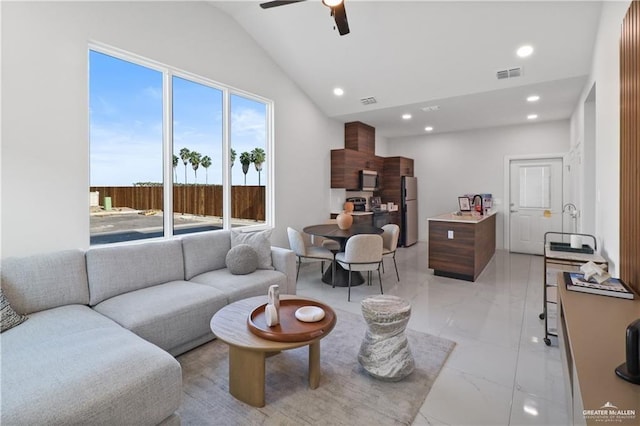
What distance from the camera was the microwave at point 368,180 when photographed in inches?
253

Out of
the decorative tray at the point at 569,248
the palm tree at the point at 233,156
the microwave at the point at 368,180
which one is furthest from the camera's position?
the microwave at the point at 368,180

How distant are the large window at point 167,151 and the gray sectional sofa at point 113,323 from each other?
0.69m

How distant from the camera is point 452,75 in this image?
4.29 meters

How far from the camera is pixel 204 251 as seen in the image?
335 cm

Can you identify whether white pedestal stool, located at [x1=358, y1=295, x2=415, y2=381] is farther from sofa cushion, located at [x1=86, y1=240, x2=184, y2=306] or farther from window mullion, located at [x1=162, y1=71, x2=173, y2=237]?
window mullion, located at [x1=162, y1=71, x2=173, y2=237]

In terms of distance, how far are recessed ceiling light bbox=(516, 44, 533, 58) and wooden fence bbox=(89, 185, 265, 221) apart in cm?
380

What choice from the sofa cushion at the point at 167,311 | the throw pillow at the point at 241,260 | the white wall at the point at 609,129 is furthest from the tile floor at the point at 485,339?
the sofa cushion at the point at 167,311

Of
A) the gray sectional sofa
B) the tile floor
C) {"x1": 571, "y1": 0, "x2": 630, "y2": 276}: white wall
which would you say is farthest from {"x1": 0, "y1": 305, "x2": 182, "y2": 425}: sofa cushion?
{"x1": 571, "y1": 0, "x2": 630, "y2": 276}: white wall

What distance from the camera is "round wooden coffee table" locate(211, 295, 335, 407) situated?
5.98ft

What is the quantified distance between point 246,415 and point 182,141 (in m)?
3.15

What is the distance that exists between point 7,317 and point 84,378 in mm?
1044

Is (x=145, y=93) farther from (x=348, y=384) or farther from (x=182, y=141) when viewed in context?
(x=348, y=384)

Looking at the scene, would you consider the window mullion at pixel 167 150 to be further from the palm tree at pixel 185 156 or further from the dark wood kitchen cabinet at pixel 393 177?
the dark wood kitchen cabinet at pixel 393 177

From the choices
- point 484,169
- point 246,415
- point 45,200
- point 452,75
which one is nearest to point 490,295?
point 452,75
